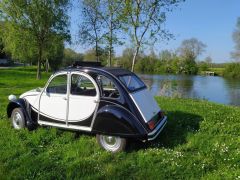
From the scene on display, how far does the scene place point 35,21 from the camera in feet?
104

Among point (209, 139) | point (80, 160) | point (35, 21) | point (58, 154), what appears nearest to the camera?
point (80, 160)

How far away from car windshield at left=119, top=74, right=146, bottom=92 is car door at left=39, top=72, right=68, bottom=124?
1.43 meters

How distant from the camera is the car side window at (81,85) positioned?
24.5ft

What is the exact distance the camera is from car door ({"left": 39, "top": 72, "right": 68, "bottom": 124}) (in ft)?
25.1

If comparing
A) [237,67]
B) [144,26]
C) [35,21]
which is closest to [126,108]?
[144,26]

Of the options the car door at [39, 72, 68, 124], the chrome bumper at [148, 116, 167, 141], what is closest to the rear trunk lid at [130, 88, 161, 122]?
the chrome bumper at [148, 116, 167, 141]

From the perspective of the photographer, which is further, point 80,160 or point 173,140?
point 173,140

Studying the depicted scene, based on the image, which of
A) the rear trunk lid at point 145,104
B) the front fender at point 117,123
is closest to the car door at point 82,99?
the front fender at point 117,123

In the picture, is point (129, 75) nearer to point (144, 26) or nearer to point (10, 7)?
point (144, 26)

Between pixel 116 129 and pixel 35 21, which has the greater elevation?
pixel 35 21

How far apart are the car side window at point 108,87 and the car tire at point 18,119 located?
2522 mm

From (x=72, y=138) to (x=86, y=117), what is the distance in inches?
33.6

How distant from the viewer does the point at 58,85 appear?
7.94m

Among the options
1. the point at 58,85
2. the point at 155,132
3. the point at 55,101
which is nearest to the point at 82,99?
the point at 55,101
